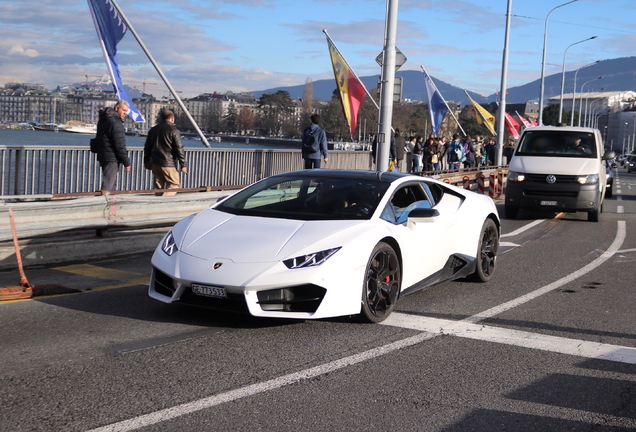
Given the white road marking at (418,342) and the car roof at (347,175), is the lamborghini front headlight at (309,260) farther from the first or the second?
the car roof at (347,175)

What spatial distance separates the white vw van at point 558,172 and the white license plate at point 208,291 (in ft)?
38.5

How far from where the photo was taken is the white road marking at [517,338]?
563cm

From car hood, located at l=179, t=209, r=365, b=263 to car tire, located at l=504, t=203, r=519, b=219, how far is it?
1097 centimetres

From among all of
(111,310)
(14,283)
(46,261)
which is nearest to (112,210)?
(46,261)

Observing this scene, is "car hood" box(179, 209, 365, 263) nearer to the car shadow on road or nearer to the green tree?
the car shadow on road

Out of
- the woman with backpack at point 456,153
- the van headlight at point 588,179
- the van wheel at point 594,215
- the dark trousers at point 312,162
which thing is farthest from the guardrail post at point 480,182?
the dark trousers at point 312,162

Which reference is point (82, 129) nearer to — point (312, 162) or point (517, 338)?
point (312, 162)

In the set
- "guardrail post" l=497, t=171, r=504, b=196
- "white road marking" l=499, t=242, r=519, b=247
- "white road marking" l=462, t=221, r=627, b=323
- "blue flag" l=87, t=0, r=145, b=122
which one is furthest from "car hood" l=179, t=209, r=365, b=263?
"guardrail post" l=497, t=171, r=504, b=196

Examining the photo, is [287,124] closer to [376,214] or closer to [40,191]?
[40,191]

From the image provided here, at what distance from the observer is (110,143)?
39.7 ft

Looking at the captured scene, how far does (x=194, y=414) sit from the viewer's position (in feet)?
13.4

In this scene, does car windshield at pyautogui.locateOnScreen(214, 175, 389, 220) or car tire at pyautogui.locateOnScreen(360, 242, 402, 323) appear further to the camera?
car windshield at pyautogui.locateOnScreen(214, 175, 389, 220)

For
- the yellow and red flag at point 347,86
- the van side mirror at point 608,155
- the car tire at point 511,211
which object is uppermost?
the yellow and red flag at point 347,86

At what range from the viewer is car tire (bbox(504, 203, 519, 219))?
1675cm
